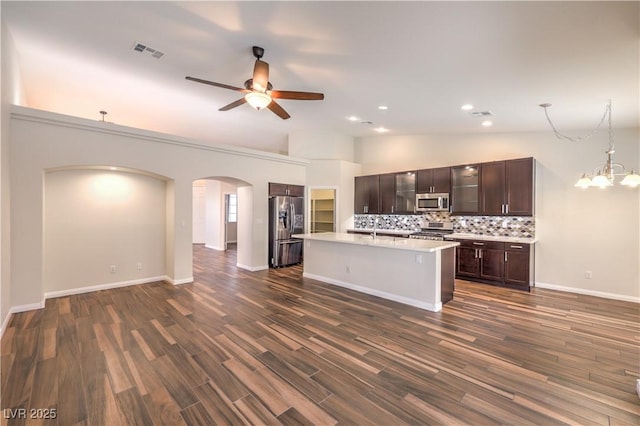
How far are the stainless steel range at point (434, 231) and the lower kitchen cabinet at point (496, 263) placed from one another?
0.55m

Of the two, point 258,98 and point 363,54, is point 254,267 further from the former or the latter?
point 363,54

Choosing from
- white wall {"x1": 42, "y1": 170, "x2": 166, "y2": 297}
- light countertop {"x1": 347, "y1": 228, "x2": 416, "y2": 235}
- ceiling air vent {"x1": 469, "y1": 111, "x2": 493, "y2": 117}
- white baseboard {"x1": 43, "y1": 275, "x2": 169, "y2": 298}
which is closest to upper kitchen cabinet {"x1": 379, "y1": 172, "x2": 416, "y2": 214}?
light countertop {"x1": 347, "y1": 228, "x2": 416, "y2": 235}

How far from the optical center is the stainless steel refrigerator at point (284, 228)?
22.0 ft

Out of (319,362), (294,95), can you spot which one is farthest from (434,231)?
(319,362)

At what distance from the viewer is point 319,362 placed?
8.65 feet

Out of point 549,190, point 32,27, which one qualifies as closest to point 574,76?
point 549,190

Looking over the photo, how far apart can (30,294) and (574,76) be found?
7.36 m

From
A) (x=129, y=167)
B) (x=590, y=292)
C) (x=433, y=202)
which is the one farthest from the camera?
(x=433, y=202)

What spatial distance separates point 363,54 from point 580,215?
4802 mm

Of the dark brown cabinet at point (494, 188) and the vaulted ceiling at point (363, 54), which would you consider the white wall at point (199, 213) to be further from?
the dark brown cabinet at point (494, 188)

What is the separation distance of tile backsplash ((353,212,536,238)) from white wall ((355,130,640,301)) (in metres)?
0.26

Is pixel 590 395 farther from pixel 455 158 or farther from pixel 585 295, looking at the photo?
pixel 455 158

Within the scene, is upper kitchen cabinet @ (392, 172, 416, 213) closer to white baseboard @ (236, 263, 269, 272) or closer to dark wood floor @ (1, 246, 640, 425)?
dark wood floor @ (1, 246, 640, 425)

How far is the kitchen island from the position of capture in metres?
4.01
